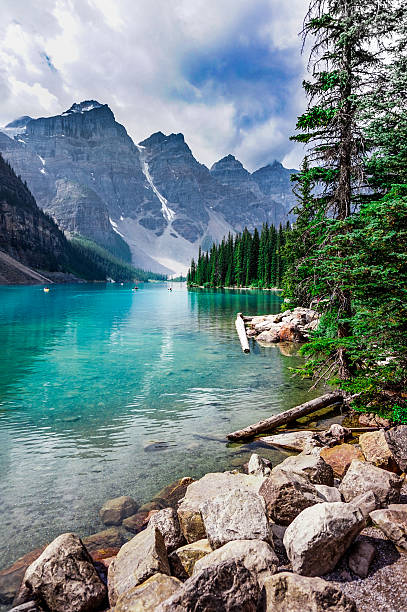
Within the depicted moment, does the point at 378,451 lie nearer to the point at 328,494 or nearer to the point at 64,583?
the point at 328,494

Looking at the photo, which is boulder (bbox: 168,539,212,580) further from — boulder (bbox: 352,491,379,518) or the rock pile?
the rock pile

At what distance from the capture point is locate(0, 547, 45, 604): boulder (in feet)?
14.5

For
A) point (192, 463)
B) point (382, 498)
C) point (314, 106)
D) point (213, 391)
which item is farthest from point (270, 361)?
point (382, 498)

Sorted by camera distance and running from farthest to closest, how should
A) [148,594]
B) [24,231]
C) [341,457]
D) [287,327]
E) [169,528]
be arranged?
1. [24,231]
2. [287,327]
3. [341,457]
4. [169,528]
5. [148,594]

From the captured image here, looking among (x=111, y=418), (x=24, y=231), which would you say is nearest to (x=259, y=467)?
(x=111, y=418)

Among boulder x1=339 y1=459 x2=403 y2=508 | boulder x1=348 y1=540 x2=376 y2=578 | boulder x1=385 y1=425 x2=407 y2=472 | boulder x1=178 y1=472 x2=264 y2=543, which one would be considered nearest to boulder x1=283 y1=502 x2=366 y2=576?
boulder x1=348 y1=540 x2=376 y2=578

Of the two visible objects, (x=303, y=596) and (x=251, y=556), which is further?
(x=251, y=556)

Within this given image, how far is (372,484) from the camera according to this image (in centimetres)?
487

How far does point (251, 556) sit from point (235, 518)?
0.57m

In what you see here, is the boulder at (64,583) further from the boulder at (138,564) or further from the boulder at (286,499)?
the boulder at (286,499)

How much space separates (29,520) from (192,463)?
11.5ft

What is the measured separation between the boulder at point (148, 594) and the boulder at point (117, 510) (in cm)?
259

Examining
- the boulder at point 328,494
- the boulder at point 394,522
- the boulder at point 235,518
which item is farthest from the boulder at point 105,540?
the boulder at point 394,522

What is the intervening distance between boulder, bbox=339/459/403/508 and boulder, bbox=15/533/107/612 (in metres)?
3.69
